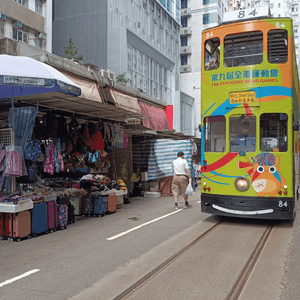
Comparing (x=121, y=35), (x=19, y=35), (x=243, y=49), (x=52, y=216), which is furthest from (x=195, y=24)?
(x=52, y=216)

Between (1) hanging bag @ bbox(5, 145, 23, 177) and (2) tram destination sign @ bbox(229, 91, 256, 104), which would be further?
(2) tram destination sign @ bbox(229, 91, 256, 104)

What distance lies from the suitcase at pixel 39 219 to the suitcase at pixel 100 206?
2.45 m

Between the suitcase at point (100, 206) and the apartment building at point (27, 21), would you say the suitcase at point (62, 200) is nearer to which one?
the suitcase at point (100, 206)

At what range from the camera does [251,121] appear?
852cm

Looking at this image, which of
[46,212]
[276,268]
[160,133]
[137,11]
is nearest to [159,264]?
[276,268]

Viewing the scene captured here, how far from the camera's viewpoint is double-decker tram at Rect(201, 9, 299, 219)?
27.1ft

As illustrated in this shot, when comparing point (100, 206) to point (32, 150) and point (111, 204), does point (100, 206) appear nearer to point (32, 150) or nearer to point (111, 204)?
point (111, 204)

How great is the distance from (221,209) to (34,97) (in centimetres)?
522

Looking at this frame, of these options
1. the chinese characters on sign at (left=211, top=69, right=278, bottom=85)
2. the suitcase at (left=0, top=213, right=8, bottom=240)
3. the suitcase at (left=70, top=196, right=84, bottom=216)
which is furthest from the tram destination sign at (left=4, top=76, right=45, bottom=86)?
the suitcase at (left=70, top=196, right=84, bottom=216)

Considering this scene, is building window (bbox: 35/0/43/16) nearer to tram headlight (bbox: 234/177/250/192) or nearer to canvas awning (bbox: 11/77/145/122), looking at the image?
canvas awning (bbox: 11/77/145/122)

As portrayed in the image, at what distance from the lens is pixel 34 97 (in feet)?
26.7

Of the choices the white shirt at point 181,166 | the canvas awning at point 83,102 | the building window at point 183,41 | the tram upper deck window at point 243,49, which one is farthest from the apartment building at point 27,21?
the building window at point 183,41

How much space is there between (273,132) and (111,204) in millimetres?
5193

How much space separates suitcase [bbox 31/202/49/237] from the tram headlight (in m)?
4.54
